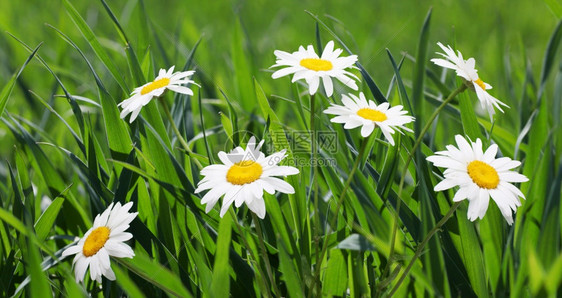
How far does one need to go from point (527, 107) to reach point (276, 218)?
26.8 inches

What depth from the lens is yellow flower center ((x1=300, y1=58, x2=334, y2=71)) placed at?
65cm

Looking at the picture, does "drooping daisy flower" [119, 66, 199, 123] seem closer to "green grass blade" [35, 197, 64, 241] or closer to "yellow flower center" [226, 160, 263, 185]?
"yellow flower center" [226, 160, 263, 185]

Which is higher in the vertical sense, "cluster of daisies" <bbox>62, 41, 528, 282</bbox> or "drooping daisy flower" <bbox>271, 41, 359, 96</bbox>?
"drooping daisy flower" <bbox>271, 41, 359, 96</bbox>

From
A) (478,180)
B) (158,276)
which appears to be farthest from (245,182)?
(478,180)

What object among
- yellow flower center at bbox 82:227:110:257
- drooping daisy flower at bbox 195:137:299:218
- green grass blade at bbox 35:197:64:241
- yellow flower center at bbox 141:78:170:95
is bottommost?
green grass blade at bbox 35:197:64:241

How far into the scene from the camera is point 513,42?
7.15 feet

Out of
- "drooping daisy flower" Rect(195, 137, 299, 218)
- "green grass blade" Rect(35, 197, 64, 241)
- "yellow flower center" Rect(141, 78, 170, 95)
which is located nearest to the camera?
"drooping daisy flower" Rect(195, 137, 299, 218)

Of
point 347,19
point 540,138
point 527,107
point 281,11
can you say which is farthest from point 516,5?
point 540,138

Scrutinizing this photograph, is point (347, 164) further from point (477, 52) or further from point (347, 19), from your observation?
point (347, 19)

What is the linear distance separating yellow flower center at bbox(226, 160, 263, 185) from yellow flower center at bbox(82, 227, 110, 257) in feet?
0.57

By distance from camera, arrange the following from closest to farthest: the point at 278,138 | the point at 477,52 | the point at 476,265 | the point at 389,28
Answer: the point at 476,265
the point at 278,138
the point at 477,52
the point at 389,28

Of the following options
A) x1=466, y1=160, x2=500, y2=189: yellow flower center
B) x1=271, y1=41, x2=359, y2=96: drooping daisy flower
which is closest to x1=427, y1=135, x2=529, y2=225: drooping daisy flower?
x1=466, y1=160, x2=500, y2=189: yellow flower center

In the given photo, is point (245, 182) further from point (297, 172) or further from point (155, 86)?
point (155, 86)

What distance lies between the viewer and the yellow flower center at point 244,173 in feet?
1.92
